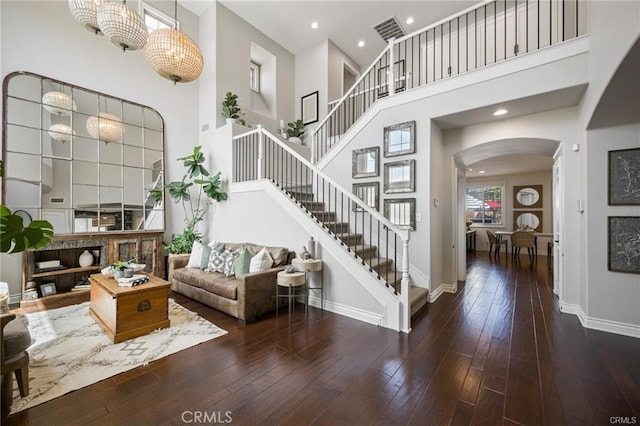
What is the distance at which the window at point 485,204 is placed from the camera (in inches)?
380

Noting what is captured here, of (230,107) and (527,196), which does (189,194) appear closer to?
(230,107)

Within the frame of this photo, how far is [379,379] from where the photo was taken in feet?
7.10

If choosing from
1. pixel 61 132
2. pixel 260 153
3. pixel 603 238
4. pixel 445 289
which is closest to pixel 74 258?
pixel 61 132

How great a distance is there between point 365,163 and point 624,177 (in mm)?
3283

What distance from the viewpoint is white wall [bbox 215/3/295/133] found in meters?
5.94

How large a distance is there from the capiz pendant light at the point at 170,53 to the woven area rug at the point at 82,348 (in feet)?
10.1

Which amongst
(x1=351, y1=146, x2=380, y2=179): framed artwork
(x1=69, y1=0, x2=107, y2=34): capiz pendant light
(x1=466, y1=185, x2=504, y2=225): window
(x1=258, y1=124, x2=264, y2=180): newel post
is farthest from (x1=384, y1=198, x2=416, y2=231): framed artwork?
(x1=466, y1=185, x2=504, y2=225): window

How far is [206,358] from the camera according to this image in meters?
2.49

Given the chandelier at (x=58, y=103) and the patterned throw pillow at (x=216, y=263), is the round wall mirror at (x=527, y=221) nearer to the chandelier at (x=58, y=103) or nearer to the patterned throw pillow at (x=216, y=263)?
the patterned throw pillow at (x=216, y=263)

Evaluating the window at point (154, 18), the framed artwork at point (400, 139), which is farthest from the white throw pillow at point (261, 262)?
the window at point (154, 18)

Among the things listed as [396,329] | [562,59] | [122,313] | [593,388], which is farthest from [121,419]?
[562,59]

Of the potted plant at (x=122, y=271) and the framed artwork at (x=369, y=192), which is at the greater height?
the framed artwork at (x=369, y=192)

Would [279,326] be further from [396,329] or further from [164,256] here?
[164,256]

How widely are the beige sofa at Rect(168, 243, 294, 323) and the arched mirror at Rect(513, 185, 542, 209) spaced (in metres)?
9.12
